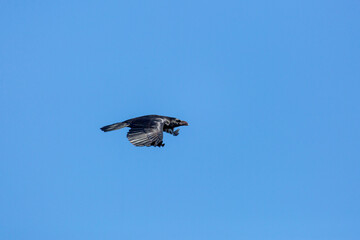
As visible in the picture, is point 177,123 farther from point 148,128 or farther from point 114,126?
point 148,128

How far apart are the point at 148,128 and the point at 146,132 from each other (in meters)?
0.96

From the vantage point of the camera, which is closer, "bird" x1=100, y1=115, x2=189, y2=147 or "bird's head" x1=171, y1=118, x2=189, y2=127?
"bird" x1=100, y1=115, x2=189, y2=147

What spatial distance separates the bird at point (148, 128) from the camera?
4262cm

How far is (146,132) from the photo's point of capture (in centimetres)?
4406

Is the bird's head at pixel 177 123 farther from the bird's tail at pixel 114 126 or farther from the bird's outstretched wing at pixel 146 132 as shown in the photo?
the bird's tail at pixel 114 126

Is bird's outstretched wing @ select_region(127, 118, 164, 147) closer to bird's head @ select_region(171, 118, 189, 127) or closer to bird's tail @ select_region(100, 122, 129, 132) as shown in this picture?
bird's tail @ select_region(100, 122, 129, 132)

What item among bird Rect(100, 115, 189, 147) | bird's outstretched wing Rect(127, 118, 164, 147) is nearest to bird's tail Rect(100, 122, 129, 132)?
bird Rect(100, 115, 189, 147)

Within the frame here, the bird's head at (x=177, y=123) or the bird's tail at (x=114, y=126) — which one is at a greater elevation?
the bird's head at (x=177, y=123)

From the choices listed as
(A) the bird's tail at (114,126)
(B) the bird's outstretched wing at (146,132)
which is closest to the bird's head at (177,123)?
(B) the bird's outstretched wing at (146,132)

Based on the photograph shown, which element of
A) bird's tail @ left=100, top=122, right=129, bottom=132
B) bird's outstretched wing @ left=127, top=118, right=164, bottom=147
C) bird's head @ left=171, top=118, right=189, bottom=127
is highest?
bird's head @ left=171, top=118, right=189, bottom=127

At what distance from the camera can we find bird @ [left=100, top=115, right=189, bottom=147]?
140 feet

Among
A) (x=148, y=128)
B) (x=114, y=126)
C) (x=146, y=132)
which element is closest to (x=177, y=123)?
(x=114, y=126)

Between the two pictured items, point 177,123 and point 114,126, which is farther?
point 177,123

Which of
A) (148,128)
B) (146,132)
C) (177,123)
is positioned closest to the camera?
(146,132)
